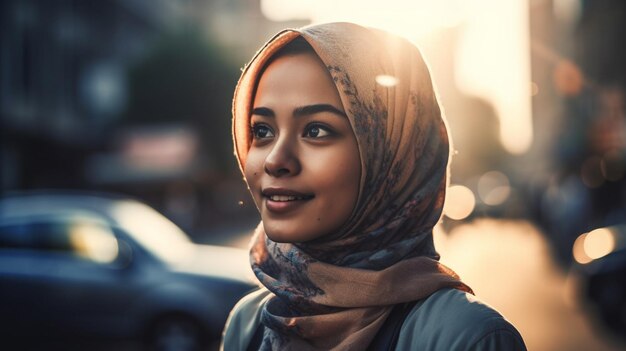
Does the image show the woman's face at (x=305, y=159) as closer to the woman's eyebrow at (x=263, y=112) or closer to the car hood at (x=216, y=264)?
the woman's eyebrow at (x=263, y=112)

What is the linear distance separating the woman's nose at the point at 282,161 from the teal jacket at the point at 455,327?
478 mm

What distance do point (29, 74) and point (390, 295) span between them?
27.0 meters

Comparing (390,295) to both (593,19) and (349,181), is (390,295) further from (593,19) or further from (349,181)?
(593,19)

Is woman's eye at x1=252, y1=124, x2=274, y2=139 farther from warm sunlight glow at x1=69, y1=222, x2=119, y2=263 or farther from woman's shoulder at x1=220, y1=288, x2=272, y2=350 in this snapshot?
warm sunlight glow at x1=69, y1=222, x2=119, y2=263

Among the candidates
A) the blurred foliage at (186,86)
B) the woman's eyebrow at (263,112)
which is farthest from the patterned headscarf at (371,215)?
the blurred foliage at (186,86)

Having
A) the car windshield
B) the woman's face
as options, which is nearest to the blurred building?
the car windshield

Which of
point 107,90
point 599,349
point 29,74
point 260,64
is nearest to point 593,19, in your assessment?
point 107,90

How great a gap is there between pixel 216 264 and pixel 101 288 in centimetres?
124

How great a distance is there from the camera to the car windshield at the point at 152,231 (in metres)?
8.00

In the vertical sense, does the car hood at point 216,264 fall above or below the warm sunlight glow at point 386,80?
below

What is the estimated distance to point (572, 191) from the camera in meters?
17.0

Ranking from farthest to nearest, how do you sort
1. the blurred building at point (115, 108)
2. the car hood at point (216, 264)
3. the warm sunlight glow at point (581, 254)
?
the blurred building at point (115, 108)
the warm sunlight glow at point (581, 254)
the car hood at point (216, 264)

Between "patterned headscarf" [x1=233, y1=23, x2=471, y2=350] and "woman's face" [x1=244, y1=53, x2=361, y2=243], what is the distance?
0.15 feet

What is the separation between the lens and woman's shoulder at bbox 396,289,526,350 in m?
1.70
